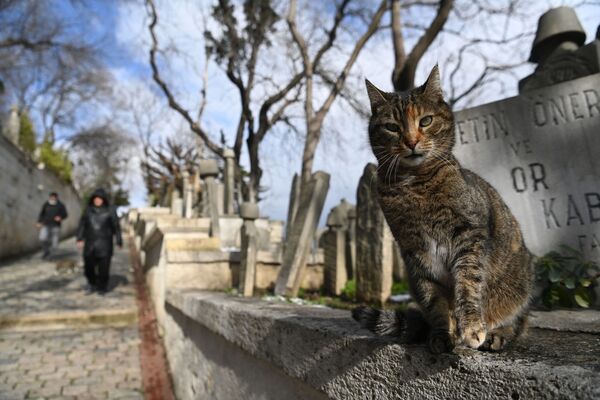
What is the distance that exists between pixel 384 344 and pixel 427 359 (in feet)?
0.63

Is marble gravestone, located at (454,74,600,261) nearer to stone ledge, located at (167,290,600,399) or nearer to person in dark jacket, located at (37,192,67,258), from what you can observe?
stone ledge, located at (167,290,600,399)

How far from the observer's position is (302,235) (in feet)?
15.3

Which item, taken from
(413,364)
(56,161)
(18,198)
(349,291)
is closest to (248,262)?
(349,291)

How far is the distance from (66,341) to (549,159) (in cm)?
647

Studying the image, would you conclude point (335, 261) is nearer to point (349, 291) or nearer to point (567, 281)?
point (349, 291)

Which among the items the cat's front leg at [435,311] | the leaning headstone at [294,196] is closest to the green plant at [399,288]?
the leaning headstone at [294,196]

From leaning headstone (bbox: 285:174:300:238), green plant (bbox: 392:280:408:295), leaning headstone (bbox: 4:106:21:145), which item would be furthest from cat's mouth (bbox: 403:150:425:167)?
leaning headstone (bbox: 4:106:21:145)

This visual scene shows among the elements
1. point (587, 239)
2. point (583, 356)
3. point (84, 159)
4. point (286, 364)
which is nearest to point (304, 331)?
point (286, 364)

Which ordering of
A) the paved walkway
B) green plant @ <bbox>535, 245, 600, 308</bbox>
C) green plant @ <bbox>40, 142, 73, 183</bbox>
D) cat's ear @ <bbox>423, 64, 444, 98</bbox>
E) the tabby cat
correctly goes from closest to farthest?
1. the tabby cat
2. cat's ear @ <bbox>423, 64, 444, 98</bbox>
3. green plant @ <bbox>535, 245, 600, 308</bbox>
4. the paved walkway
5. green plant @ <bbox>40, 142, 73, 183</bbox>

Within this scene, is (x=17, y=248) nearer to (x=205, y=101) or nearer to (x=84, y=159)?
(x=205, y=101)

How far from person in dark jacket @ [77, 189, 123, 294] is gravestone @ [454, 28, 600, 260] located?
717cm

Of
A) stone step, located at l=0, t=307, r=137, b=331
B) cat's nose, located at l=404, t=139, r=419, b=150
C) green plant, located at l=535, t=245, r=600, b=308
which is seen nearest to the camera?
cat's nose, located at l=404, t=139, r=419, b=150

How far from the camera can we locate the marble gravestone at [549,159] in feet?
9.96

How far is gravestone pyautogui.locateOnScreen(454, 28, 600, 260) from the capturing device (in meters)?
3.04
